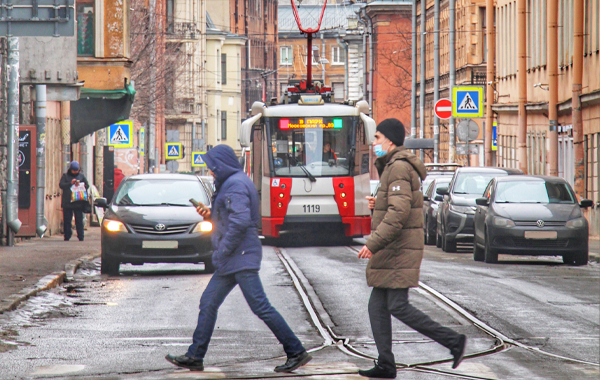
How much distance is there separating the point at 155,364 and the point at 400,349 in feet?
7.37

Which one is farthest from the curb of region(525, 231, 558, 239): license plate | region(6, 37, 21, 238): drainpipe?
region(525, 231, 558, 239): license plate

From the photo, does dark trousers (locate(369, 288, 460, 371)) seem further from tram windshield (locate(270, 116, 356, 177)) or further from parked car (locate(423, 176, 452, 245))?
parked car (locate(423, 176, 452, 245))

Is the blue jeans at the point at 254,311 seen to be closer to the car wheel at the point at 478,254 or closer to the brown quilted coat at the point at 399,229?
the brown quilted coat at the point at 399,229

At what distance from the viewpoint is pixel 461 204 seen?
82.8 feet

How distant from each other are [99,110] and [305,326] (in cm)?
2274

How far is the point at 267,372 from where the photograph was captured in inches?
363

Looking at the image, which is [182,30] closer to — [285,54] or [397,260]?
[285,54]

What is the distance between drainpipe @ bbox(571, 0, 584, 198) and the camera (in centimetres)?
3144

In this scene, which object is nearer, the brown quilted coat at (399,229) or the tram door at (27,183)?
the brown quilted coat at (399,229)

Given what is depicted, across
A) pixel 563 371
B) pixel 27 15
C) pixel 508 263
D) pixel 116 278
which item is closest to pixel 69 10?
pixel 27 15

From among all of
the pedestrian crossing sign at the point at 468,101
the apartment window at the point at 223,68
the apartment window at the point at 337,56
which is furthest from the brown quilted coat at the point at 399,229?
the apartment window at the point at 337,56

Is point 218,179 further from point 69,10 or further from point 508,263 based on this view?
point 508,263

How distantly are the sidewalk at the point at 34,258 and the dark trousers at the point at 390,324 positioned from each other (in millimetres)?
5752

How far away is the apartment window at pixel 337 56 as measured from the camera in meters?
141
